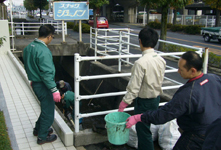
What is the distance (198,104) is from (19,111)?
13.7 feet

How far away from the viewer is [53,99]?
374 cm

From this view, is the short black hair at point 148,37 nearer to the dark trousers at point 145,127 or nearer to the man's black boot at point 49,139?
the dark trousers at point 145,127

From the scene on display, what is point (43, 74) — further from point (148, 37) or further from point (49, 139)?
point (148, 37)

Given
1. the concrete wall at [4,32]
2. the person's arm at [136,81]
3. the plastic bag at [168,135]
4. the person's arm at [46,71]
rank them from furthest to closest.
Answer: the concrete wall at [4,32], the plastic bag at [168,135], the person's arm at [46,71], the person's arm at [136,81]

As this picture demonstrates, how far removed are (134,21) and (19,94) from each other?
39.2 metres

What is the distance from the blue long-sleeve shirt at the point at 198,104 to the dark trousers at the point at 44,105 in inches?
76.5

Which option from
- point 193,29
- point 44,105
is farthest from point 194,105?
point 193,29

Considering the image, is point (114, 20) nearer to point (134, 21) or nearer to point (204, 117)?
point (134, 21)

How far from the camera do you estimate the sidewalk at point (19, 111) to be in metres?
3.84

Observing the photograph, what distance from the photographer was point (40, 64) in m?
3.39

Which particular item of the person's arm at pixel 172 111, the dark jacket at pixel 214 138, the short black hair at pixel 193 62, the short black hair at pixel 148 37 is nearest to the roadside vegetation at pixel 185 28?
the short black hair at pixel 148 37

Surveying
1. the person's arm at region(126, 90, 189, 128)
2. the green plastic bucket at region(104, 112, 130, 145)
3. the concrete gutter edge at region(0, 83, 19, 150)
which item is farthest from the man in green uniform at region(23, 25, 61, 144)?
the person's arm at region(126, 90, 189, 128)

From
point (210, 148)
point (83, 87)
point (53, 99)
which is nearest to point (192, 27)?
point (83, 87)

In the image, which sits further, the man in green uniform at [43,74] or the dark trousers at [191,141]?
the man in green uniform at [43,74]
